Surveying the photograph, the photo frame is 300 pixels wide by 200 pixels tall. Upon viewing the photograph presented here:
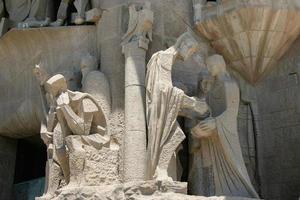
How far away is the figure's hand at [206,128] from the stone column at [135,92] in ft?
2.19

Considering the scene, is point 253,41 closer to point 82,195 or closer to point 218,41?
point 218,41

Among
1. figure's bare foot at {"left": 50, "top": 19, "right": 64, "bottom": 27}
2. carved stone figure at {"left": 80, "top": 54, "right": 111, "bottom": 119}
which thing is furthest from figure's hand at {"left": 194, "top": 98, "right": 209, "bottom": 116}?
figure's bare foot at {"left": 50, "top": 19, "right": 64, "bottom": 27}

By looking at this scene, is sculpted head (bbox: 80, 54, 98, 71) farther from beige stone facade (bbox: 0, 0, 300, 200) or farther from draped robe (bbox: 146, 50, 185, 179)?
draped robe (bbox: 146, 50, 185, 179)

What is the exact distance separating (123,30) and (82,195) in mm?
2390

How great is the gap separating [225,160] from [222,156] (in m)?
0.06

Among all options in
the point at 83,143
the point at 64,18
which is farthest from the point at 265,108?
the point at 64,18

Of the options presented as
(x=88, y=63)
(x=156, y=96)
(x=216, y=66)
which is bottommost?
(x=156, y=96)

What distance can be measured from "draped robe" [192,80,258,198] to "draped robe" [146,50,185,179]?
498 mm

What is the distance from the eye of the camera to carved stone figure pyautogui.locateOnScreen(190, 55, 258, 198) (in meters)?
6.25

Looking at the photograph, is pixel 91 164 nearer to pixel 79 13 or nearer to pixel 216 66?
Answer: pixel 216 66

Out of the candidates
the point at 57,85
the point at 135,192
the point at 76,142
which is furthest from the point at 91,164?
the point at 57,85

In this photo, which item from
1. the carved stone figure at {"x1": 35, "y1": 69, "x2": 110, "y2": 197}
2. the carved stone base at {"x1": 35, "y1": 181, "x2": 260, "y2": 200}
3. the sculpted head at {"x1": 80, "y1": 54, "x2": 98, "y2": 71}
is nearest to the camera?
the carved stone base at {"x1": 35, "y1": 181, "x2": 260, "y2": 200}

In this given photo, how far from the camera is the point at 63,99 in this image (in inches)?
254

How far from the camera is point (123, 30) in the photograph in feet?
23.2
